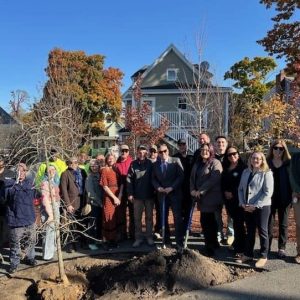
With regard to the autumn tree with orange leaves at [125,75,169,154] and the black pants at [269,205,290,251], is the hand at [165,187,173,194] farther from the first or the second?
the autumn tree with orange leaves at [125,75,169,154]

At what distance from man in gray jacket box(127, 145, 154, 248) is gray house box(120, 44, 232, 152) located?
39.4 feet

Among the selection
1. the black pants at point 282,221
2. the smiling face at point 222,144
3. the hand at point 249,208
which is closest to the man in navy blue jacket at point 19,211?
the smiling face at point 222,144

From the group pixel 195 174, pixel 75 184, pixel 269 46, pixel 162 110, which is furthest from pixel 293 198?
pixel 162 110

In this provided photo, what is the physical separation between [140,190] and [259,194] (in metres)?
2.40

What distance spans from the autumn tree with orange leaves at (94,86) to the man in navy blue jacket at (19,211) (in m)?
25.0

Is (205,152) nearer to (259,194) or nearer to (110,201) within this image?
(259,194)

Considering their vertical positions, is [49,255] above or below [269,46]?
below

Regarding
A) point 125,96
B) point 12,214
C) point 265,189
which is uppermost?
→ point 125,96

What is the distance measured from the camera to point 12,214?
689 centimetres

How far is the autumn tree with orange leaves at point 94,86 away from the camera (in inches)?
1348

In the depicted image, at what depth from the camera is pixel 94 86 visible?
121 ft

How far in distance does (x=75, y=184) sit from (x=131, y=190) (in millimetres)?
1053

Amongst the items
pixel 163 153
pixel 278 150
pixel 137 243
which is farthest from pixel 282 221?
pixel 137 243

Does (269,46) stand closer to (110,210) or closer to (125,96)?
(110,210)
